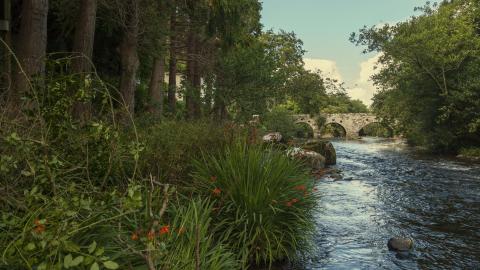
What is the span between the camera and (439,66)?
96.1ft

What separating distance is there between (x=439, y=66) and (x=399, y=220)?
70.9ft

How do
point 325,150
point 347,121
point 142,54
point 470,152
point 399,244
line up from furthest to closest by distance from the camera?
1. point 347,121
2. point 470,152
3. point 325,150
4. point 142,54
5. point 399,244

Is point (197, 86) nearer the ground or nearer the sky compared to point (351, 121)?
nearer the sky

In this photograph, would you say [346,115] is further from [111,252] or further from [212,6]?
[111,252]

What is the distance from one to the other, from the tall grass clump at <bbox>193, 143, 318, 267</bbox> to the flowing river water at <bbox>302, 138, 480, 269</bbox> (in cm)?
81

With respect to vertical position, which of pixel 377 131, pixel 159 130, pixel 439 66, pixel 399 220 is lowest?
pixel 399 220

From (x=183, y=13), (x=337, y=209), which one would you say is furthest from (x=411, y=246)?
(x=183, y=13)

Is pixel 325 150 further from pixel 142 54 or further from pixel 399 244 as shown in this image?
pixel 399 244

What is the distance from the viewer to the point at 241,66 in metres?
22.6

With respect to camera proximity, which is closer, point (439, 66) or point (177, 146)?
point (177, 146)

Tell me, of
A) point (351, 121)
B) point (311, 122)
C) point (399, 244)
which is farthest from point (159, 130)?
point (311, 122)

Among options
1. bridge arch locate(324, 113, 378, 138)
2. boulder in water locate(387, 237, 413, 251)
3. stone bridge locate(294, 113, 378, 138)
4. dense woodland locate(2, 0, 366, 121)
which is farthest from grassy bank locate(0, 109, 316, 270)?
bridge arch locate(324, 113, 378, 138)

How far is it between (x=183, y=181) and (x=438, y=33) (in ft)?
90.2

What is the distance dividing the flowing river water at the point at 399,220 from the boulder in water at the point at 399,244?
12 centimetres
